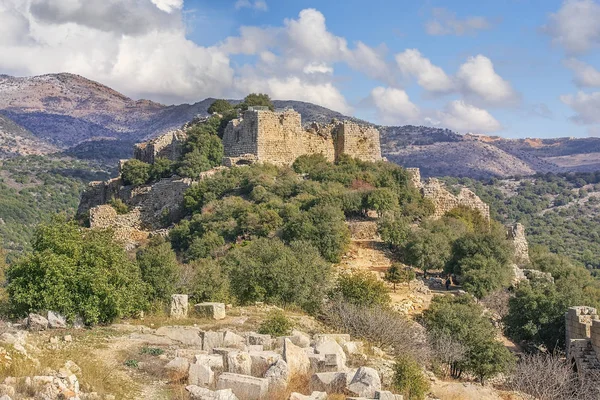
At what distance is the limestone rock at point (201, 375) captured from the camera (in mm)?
8969

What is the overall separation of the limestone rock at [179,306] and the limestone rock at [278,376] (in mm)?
6045

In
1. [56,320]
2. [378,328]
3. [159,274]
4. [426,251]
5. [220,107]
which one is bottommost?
[378,328]

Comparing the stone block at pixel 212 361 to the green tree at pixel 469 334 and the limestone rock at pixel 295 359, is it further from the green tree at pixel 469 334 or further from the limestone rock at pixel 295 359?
the green tree at pixel 469 334

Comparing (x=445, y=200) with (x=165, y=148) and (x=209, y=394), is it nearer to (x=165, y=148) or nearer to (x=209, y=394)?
(x=165, y=148)

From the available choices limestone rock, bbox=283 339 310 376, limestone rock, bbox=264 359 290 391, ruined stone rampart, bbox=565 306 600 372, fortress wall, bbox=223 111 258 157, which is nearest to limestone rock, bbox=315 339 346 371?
limestone rock, bbox=283 339 310 376

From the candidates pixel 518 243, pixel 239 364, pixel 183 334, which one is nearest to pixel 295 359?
pixel 239 364

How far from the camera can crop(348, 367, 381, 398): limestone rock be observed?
8.68 metres

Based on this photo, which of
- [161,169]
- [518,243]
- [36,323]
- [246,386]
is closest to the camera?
[246,386]

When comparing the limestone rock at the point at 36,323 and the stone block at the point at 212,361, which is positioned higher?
the limestone rock at the point at 36,323

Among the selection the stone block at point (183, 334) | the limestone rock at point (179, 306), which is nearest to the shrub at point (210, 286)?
the limestone rock at point (179, 306)

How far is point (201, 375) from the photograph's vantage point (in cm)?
902

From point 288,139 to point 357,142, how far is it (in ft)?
13.0

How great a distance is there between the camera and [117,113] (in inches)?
4146

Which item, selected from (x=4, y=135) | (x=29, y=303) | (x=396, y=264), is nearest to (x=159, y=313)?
(x=29, y=303)
